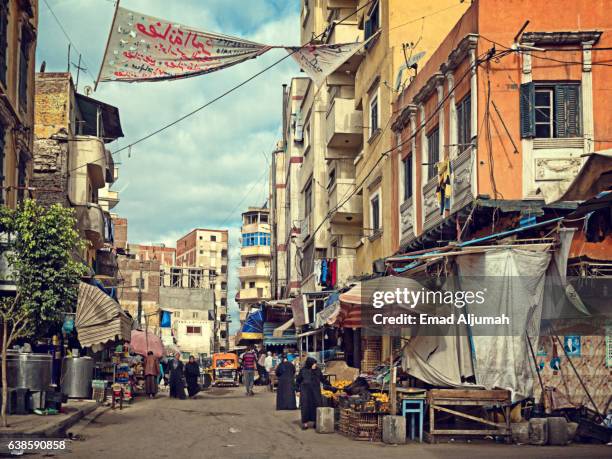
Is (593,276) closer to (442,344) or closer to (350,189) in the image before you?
(442,344)

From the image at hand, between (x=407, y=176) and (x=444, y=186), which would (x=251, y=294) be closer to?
(x=407, y=176)

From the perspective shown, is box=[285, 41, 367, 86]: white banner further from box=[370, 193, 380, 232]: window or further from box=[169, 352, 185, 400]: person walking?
box=[169, 352, 185, 400]: person walking

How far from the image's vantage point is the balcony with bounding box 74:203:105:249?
3512 cm

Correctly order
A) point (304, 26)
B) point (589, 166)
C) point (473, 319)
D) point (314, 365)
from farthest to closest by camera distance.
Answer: point (304, 26) < point (314, 365) < point (473, 319) < point (589, 166)

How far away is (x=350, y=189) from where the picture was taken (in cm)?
3266

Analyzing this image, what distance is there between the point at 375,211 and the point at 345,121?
4489 millimetres

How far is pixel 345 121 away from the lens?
32.1 metres

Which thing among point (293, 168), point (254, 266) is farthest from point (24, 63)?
point (254, 266)

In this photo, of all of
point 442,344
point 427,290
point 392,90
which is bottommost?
point 442,344

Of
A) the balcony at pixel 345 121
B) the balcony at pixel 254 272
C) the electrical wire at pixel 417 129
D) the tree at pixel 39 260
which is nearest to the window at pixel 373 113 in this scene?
the electrical wire at pixel 417 129

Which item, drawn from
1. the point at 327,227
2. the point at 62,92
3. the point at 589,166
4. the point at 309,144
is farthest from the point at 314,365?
the point at 309,144

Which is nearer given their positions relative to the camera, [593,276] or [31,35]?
[593,276]

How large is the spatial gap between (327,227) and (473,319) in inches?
809

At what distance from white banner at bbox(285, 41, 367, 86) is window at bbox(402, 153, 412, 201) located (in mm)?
5266
